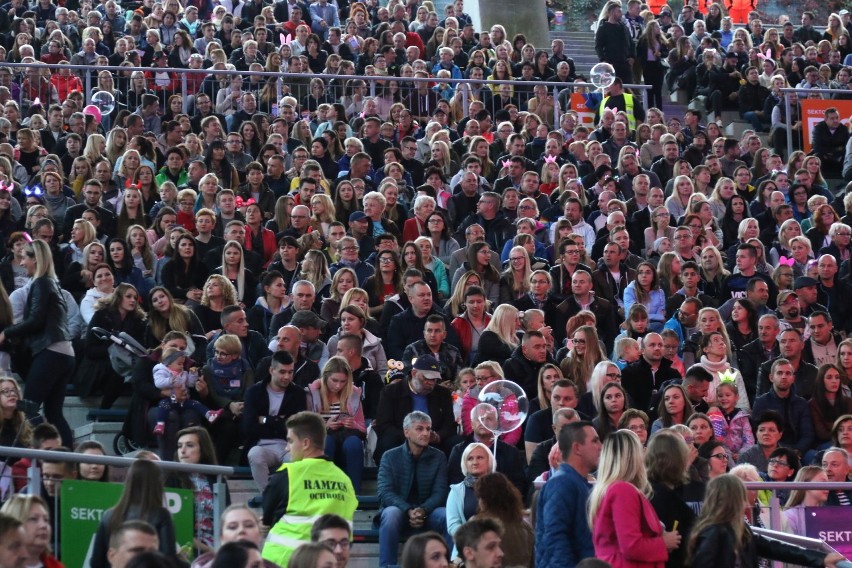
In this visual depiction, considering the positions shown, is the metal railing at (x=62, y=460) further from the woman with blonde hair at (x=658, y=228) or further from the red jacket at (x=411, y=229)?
the woman with blonde hair at (x=658, y=228)

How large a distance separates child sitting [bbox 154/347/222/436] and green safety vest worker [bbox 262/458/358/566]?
3431 mm

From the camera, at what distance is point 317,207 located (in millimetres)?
17828

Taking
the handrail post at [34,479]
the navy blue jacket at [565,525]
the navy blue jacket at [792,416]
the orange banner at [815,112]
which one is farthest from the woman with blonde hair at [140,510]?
the orange banner at [815,112]

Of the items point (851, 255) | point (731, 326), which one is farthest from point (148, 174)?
point (851, 255)

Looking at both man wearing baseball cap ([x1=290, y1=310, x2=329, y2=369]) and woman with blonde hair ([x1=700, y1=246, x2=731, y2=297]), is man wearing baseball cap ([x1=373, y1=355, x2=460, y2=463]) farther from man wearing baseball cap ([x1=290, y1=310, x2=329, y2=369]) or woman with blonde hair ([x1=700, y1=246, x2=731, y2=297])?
woman with blonde hair ([x1=700, y1=246, x2=731, y2=297])

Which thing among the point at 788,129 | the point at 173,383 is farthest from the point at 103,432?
the point at 788,129

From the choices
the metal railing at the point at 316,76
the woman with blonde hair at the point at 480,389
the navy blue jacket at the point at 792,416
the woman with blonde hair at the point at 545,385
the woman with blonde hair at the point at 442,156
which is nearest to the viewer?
the woman with blonde hair at the point at 480,389

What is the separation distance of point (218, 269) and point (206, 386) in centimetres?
278

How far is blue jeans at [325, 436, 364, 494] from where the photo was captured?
13.0 metres

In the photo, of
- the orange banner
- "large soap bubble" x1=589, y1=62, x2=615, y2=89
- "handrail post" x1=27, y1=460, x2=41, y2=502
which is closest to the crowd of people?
"handrail post" x1=27, y1=460, x2=41, y2=502

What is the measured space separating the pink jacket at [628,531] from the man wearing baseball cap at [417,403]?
460 cm

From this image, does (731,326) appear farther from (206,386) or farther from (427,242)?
(206,386)

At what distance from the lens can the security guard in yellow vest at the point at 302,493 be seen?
390 inches

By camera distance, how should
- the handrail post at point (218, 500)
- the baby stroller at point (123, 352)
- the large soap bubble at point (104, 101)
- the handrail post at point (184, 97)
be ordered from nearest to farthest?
the handrail post at point (218, 500)
the baby stroller at point (123, 352)
the large soap bubble at point (104, 101)
the handrail post at point (184, 97)
